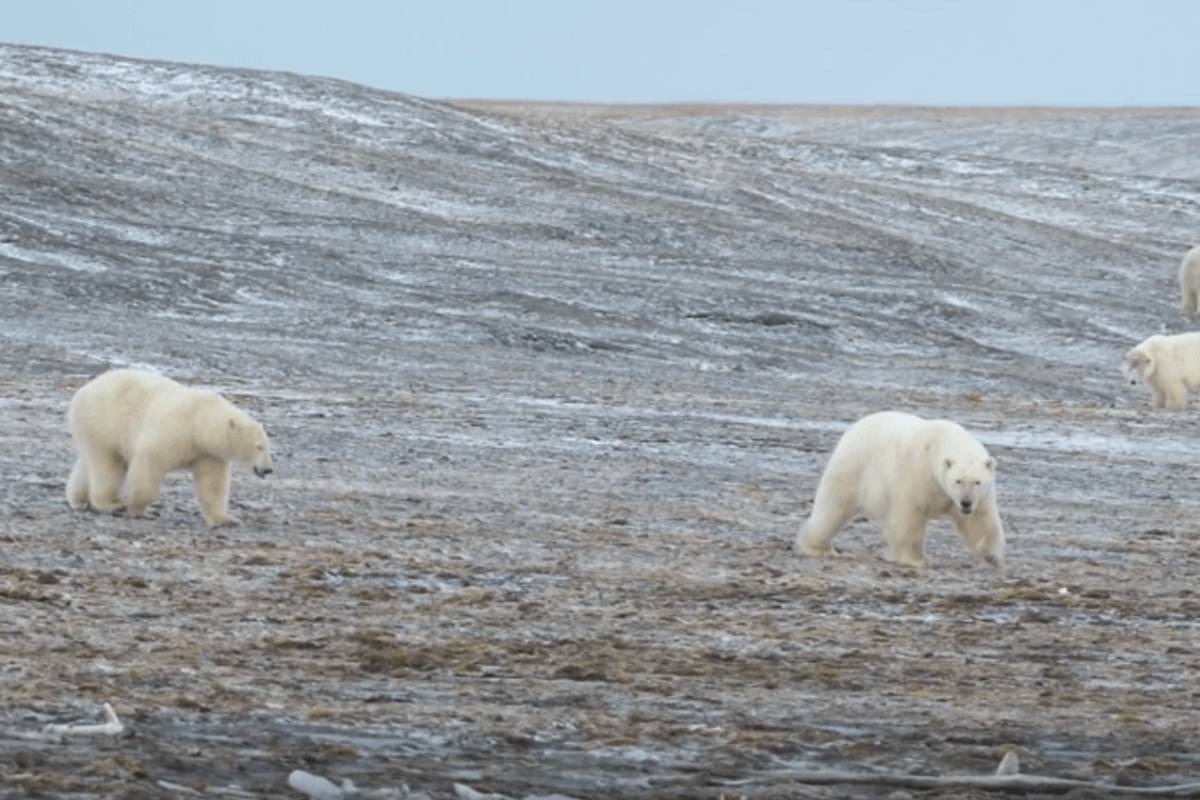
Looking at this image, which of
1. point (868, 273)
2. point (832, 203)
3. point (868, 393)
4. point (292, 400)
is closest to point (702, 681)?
point (292, 400)

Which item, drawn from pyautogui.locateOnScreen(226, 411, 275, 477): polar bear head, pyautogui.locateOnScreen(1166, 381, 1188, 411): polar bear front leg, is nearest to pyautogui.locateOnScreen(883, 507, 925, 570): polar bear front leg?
pyautogui.locateOnScreen(226, 411, 275, 477): polar bear head

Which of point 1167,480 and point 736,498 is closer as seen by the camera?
point 736,498

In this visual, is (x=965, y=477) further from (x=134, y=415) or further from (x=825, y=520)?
(x=134, y=415)

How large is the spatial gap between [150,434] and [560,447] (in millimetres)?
6218

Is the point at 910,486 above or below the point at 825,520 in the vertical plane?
above

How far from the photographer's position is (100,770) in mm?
5555

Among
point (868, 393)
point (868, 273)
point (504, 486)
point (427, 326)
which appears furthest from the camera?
point (868, 273)

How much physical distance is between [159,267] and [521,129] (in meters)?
13.7

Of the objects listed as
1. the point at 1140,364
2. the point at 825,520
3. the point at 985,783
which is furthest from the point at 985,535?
the point at 1140,364

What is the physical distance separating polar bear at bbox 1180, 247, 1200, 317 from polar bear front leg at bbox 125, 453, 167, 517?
937 inches

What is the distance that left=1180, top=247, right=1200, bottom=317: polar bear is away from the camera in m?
33.1

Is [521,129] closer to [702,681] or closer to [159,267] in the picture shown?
[159,267]

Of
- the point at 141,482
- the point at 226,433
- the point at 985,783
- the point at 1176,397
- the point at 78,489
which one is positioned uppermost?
the point at 985,783

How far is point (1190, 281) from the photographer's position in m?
33.3
